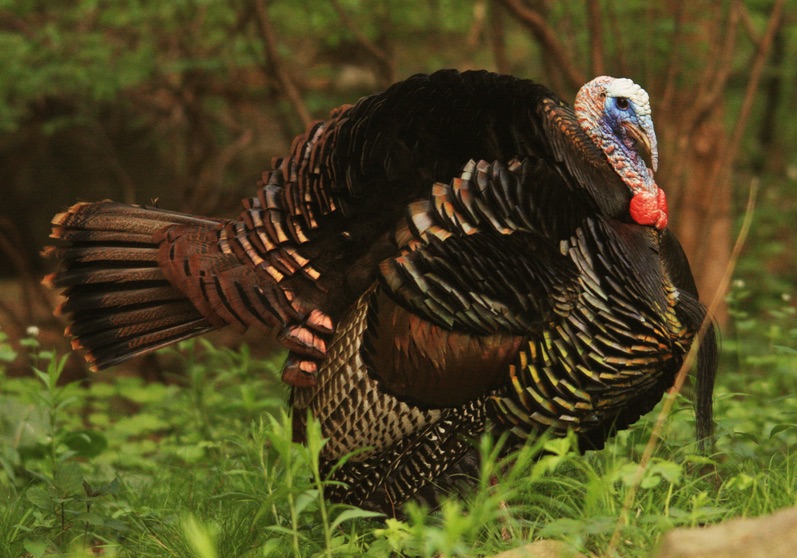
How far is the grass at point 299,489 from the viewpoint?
263 cm

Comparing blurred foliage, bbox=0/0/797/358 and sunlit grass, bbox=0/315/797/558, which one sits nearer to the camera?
sunlit grass, bbox=0/315/797/558

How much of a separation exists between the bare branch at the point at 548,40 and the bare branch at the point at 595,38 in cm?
12

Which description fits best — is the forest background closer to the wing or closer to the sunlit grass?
the sunlit grass

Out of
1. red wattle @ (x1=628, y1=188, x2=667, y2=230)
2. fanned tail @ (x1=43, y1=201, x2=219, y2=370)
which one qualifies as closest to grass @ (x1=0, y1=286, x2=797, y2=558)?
fanned tail @ (x1=43, y1=201, x2=219, y2=370)

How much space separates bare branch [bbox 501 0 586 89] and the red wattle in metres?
2.54

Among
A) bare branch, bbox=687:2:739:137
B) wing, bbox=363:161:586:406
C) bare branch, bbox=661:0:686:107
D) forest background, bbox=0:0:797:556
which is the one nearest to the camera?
wing, bbox=363:161:586:406

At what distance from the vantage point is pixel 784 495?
9.58 feet

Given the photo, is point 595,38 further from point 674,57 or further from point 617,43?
point 674,57

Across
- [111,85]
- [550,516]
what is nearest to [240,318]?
[550,516]

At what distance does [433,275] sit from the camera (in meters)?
3.11

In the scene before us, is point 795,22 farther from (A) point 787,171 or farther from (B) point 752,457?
(B) point 752,457

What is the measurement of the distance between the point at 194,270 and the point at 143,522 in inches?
36.9

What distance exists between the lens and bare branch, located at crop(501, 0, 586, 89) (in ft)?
18.3

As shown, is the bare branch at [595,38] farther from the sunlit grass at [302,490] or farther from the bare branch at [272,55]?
the sunlit grass at [302,490]
